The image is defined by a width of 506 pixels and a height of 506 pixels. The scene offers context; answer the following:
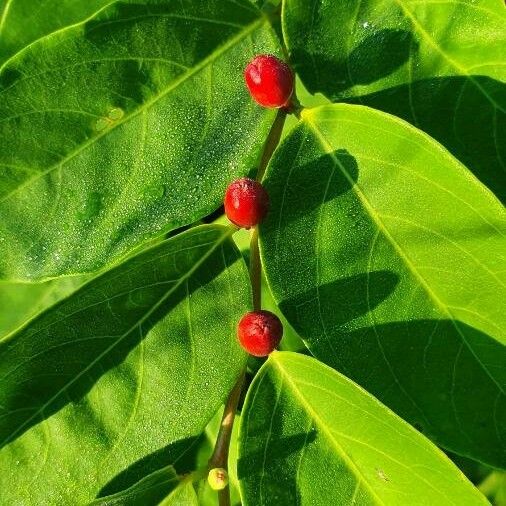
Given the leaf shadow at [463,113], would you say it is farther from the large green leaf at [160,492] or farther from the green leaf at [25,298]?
the green leaf at [25,298]

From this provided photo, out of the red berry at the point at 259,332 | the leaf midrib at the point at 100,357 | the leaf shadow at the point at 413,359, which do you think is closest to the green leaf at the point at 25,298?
the leaf midrib at the point at 100,357

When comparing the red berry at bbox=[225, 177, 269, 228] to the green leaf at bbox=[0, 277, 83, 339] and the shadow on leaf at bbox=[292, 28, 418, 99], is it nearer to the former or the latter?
the shadow on leaf at bbox=[292, 28, 418, 99]

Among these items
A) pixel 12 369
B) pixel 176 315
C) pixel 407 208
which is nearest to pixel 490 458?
pixel 407 208

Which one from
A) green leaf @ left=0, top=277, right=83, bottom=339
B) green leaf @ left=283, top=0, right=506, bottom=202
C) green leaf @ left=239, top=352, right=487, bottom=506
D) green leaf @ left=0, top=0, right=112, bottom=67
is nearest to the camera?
green leaf @ left=239, top=352, right=487, bottom=506

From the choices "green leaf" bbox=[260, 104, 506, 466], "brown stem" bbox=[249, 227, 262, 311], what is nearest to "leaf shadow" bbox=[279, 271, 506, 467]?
"green leaf" bbox=[260, 104, 506, 466]

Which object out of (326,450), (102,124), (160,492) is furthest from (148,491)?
(102,124)

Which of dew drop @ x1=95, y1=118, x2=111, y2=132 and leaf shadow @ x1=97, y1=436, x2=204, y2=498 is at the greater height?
dew drop @ x1=95, y1=118, x2=111, y2=132
